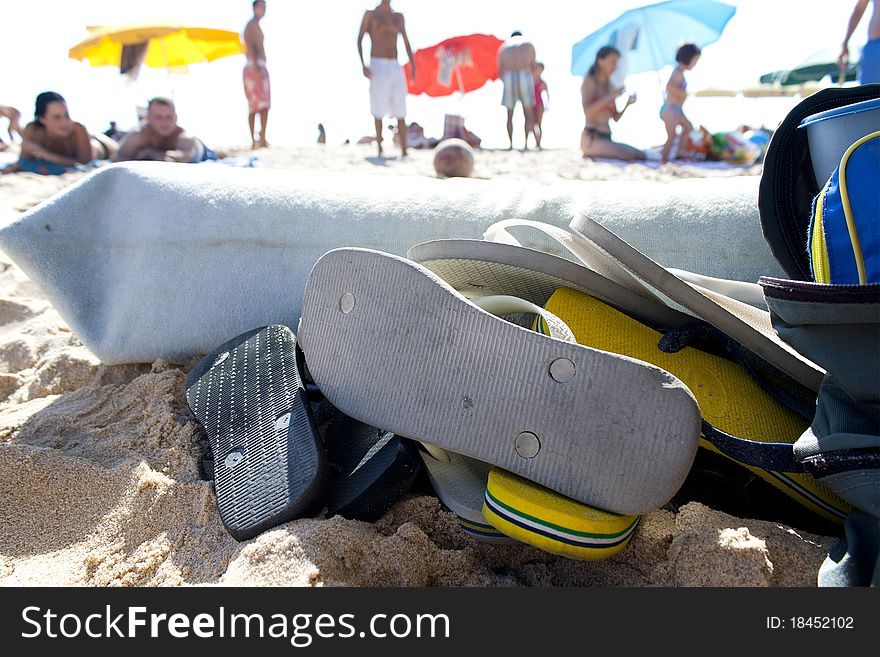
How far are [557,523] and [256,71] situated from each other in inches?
252

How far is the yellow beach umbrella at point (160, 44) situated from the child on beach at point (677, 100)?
4.86 metres

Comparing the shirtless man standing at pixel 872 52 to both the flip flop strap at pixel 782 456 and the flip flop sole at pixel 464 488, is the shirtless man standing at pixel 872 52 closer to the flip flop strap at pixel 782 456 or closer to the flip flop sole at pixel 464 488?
the flip flop strap at pixel 782 456

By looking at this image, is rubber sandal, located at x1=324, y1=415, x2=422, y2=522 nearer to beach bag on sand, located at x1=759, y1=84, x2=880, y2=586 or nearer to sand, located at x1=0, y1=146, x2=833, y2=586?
sand, located at x1=0, y1=146, x2=833, y2=586

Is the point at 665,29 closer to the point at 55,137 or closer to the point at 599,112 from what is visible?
the point at 599,112

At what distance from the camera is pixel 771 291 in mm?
864

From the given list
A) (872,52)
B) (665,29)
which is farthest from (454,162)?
(665,29)

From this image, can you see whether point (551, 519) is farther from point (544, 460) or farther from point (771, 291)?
point (771, 291)

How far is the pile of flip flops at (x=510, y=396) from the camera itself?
0.82 metres

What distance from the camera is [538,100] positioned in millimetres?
7699

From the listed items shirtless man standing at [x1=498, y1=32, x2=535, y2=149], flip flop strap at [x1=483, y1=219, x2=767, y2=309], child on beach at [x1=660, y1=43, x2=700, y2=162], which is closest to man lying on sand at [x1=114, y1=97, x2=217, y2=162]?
shirtless man standing at [x1=498, y1=32, x2=535, y2=149]

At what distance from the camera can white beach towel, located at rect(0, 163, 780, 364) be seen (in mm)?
1496

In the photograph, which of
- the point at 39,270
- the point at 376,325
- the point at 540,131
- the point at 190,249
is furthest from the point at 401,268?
the point at 540,131

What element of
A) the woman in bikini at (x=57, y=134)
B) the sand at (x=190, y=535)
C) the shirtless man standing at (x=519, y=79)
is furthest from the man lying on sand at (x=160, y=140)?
the sand at (x=190, y=535)

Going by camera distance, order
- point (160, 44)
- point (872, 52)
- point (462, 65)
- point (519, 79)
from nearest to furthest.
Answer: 1. point (872, 52)
2. point (519, 79)
3. point (160, 44)
4. point (462, 65)
